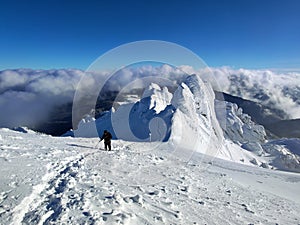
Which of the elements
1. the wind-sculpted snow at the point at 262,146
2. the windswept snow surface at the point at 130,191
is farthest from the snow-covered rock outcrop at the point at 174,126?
the windswept snow surface at the point at 130,191

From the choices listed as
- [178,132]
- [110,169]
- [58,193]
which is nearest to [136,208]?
[58,193]

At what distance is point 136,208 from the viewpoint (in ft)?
28.7

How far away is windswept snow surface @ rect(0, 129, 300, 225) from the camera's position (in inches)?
316

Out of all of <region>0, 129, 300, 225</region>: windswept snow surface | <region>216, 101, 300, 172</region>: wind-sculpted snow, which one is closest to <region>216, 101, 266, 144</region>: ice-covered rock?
<region>216, 101, 300, 172</region>: wind-sculpted snow

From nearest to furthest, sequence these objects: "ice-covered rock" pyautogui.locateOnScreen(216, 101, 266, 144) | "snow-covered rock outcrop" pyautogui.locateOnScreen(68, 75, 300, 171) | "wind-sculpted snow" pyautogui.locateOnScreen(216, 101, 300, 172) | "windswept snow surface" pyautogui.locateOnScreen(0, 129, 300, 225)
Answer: "windswept snow surface" pyautogui.locateOnScreen(0, 129, 300, 225) → "snow-covered rock outcrop" pyautogui.locateOnScreen(68, 75, 300, 171) → "wind-sculpted snow" pyautogui.locateOnScreen(216, 101, 300, 172) → "ice-covered rock" pyautogui.locateOnScreen(216, 101, 266, 144)

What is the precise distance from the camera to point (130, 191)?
10430 mm

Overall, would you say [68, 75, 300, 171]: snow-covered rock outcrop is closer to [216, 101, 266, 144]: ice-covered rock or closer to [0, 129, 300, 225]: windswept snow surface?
[0, 129, 300, 225]: windswept snow surface

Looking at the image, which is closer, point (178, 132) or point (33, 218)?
point (33, 218)

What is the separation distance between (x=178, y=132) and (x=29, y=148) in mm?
15701

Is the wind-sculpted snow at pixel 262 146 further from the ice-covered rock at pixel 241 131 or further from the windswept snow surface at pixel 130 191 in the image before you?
the windswept snow surface at pixel 130 191

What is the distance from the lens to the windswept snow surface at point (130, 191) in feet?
26.4

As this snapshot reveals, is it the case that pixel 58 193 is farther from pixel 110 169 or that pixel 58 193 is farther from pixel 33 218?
pixel 110 169

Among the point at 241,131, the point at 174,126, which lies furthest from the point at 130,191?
the point at 241,131

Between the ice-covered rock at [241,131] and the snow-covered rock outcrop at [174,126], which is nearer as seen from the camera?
the snow-covered rock outcrop at [174,126]
